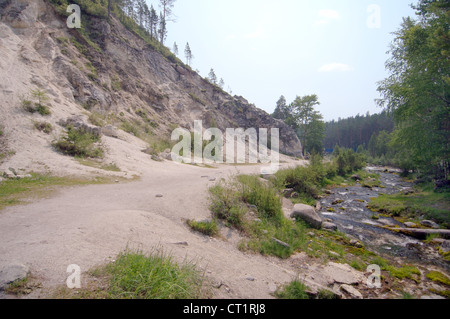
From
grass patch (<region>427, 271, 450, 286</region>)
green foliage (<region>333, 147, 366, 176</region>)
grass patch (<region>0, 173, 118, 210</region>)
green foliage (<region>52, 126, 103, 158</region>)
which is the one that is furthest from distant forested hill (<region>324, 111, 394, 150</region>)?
grass patch (<region>0, 173, 118, 210</region>)

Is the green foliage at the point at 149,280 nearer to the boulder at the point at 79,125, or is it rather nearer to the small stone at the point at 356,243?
the small stone at the point at 356,243

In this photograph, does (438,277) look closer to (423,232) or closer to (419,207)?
(423,232)

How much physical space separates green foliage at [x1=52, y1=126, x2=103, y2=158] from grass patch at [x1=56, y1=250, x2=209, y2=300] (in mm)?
10671

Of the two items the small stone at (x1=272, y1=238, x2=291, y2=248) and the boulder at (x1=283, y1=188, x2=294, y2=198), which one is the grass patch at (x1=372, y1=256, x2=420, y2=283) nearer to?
the small stone at (x1=272, y1=238, x2=291, y2=248)

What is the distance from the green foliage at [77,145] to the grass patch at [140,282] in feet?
35.0

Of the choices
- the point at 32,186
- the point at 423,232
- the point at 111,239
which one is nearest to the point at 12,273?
the point at 111,239

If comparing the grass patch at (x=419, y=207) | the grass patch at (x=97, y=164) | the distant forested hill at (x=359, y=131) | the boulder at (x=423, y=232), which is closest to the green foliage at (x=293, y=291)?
the boulder at (x=423, y=232)

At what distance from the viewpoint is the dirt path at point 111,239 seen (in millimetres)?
3256

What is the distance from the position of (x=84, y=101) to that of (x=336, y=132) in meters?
107

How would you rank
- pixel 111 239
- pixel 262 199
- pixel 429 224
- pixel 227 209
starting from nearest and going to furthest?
pixel 111 239, pixel 227 209, pixel 262 199, pixel 429 224

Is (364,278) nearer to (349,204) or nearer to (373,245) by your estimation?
(373,245)

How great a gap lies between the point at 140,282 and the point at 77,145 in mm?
11665

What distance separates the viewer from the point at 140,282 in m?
2.83

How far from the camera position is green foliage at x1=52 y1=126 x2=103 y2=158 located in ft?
36.2
